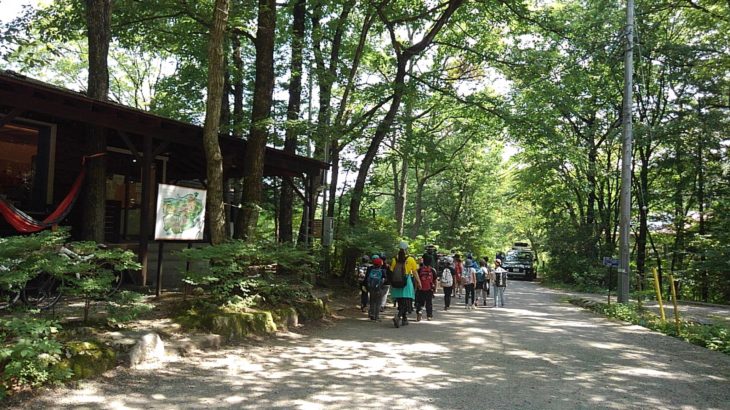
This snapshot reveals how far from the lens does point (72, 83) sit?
3250 cm

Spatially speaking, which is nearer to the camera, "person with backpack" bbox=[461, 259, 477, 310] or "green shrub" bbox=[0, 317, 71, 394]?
"green shrub" bbox=[0, 317, 71, 394]

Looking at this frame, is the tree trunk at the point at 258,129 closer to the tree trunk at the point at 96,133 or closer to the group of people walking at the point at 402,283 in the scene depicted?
the tree trunk at the point at 96,133

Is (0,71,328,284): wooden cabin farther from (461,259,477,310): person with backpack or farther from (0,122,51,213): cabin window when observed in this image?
(461,259,477,310): person with backpack

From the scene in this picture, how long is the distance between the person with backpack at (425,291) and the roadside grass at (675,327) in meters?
4.97

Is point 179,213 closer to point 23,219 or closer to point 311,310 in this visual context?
point 23,219

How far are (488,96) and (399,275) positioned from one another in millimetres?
9333

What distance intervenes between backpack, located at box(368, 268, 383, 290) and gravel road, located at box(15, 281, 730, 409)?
1276 millimetres

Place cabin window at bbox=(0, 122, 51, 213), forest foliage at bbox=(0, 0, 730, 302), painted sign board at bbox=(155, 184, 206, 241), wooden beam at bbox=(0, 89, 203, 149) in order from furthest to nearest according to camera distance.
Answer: forest foliage at bbox=(0, 0, 730, 302) < cabin window at bbox=(0, 122, 51, 213) < painted sign board at bbox=(155, 184, 206, 241) < wooden beam at bbox=(0, 89, 203, 149)

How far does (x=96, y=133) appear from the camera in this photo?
10250 mm

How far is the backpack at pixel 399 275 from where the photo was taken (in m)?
10.6

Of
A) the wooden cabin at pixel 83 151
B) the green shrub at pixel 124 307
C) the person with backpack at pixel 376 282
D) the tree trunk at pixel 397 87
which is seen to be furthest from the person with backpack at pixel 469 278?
the green shrub at pixel 124 307

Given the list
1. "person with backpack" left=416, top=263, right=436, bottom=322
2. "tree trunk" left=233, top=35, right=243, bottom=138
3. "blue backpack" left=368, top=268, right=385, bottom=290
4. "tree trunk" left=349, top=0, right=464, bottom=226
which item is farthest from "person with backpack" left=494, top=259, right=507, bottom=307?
"tree trunk" left=233, top=35, right=243, bottom=138

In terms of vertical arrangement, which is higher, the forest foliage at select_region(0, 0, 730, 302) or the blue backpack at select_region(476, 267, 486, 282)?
the forest foliage at select_region(0, 0, 730, 302)

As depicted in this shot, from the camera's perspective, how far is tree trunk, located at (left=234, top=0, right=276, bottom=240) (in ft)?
35.2
